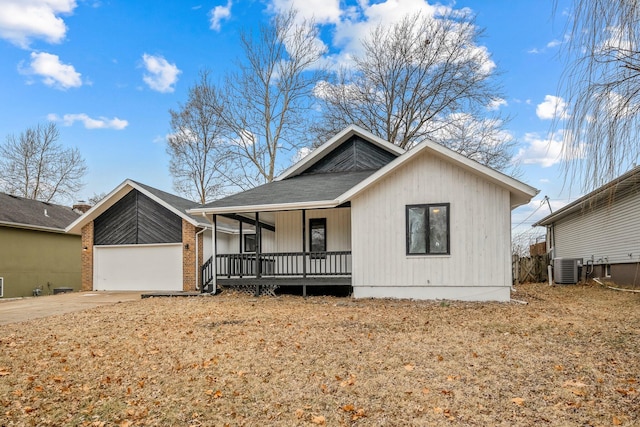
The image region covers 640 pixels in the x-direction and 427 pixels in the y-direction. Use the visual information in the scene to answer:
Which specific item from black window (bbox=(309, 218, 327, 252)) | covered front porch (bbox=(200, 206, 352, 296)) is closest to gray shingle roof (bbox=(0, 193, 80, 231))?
covered front porch (bbox=(200, 206, 352, 296))

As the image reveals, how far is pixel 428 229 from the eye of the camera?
36.4ft

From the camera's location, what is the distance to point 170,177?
85.7 ft

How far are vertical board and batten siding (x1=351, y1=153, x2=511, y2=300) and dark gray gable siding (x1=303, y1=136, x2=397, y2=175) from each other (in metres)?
3.75

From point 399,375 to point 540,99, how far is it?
3.33m

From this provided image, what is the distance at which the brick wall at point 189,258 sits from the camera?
1625cm

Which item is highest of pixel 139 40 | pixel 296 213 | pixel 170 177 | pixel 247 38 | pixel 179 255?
pixel 247 38

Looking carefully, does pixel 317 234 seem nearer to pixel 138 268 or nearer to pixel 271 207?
pixel 271 207

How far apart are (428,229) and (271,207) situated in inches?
172

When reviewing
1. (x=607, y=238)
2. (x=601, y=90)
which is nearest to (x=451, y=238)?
(x=601, y=90)

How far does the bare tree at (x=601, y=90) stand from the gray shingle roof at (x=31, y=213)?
70.5 ft

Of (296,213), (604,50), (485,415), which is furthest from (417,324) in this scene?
(296,213)

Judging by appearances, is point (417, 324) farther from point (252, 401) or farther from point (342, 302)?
point (252, 401)

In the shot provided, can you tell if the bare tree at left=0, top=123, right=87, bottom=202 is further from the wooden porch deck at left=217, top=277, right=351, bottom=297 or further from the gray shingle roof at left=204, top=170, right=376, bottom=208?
the wooden porch deck at left=217, top=277, right=351, bottom=297

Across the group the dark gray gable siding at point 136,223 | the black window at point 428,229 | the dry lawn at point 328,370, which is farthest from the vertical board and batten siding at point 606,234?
the dark gray gable siding at point 136,223
